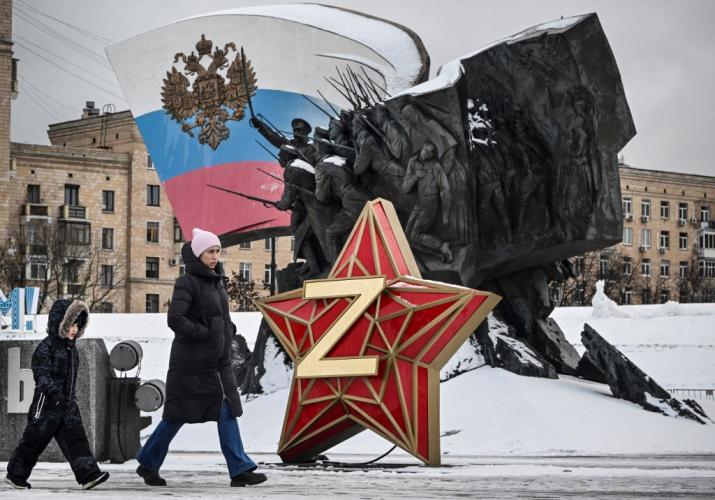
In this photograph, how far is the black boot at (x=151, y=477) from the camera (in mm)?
8422

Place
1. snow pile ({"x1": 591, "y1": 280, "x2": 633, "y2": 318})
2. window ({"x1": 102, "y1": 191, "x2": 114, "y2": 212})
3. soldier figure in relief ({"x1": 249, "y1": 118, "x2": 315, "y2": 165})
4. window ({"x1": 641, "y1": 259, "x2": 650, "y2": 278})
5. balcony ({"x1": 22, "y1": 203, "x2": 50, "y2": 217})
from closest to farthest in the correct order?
soldier figure in relief ({"x1": 249, "y1": 118, "x2": 315, "y2": 165}) < snow pile ({"x1": 591, "y1": 280, "x2": 633, "y2": 318}) < balcony ({"x1": 22, "y1": 203, "x2": 50, "y2": 217}) < window ({"x1": 102, "y1": 191, "x2": 114, "y2": 212}) < window ({"x1": 641, "y1": 259, "x2": 650, "y2": 278})

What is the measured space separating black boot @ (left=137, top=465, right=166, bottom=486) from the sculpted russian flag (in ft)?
66.9

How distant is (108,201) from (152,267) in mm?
4000

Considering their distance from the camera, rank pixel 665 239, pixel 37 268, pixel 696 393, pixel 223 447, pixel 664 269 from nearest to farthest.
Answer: pixel 223 447
pixel 696 393
pixel 37 268
pixel 664 269
pixel 665 239

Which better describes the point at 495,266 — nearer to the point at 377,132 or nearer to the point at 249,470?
the point at 377,132

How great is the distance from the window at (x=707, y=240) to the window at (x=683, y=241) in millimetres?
892

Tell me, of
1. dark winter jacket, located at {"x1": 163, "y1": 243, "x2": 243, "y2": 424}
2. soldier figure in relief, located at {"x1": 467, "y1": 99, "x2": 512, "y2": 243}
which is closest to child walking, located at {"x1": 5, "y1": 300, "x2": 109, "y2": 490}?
dark winter jacket, located at {"x1": 163, "y1": 243, "x2": 243, "y2": 424}

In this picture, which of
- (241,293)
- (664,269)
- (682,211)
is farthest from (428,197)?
(682,211)

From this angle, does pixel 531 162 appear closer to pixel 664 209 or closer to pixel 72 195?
pixel 72 195

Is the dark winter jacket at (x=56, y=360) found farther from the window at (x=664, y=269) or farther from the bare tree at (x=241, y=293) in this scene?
the window at (x=664, y=269)

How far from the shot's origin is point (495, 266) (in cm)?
1947

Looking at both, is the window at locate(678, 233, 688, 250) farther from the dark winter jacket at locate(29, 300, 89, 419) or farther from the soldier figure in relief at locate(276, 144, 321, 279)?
the dark winter jacket at locate(29, 300, 89, 419)

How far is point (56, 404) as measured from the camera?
8.87 meters

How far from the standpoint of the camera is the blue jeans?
28.1 feet
